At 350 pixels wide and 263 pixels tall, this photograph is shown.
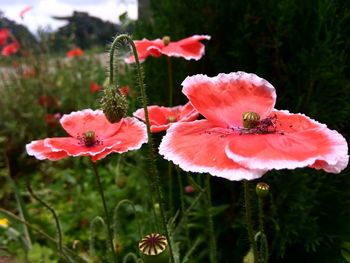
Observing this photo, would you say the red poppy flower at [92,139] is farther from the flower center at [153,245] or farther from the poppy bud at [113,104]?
the flower center at [153,245]

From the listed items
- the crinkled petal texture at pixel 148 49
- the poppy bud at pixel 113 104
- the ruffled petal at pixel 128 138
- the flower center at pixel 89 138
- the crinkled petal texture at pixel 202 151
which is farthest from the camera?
the crinkled petal texture at pixel 148 49

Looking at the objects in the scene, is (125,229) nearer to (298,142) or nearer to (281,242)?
(281,242)

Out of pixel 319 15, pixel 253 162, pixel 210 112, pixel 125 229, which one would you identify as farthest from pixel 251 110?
pixel 125 229

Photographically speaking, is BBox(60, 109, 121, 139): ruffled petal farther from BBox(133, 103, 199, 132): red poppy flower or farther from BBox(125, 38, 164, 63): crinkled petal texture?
BBox(125, 38, 164, 63): crinkled petal texture

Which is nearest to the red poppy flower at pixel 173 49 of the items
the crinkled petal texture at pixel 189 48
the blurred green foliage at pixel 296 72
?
the crinkled petal texture at pixel 189 48

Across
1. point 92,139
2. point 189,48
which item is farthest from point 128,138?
point 189,48

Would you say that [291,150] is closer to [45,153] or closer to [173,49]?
[45,153]

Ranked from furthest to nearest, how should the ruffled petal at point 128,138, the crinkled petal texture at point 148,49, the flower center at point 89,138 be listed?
the crinkled petal texture at point 148,49 → the flower center at point 89,138 → the ruffled petal at point 128,138
